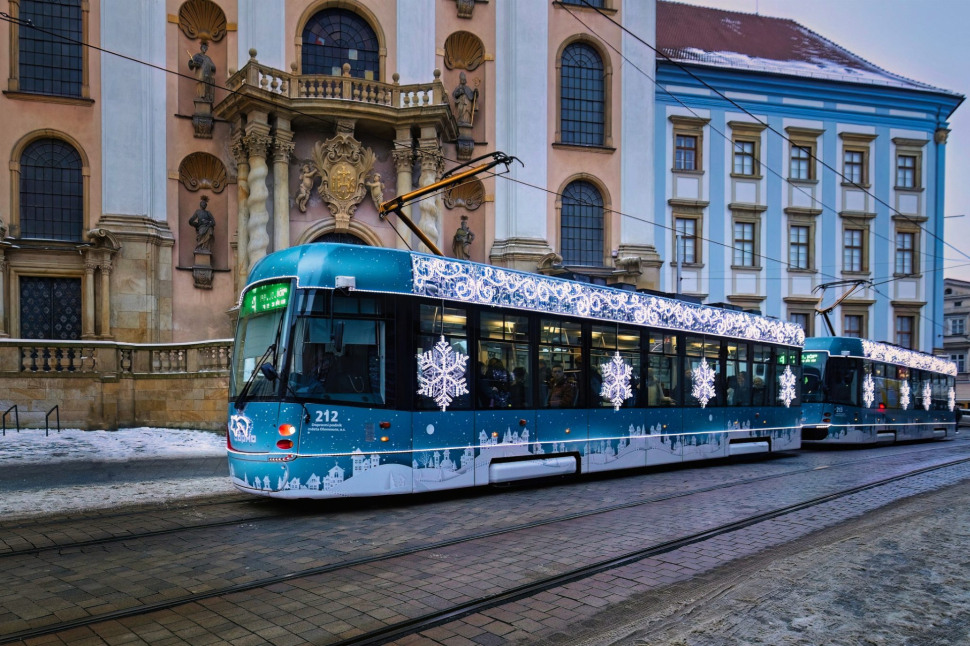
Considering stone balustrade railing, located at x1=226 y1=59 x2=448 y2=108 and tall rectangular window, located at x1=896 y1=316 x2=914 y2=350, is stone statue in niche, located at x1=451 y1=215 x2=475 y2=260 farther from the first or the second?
tall rectangular window, located at x1=896 y1=316 x2=914 y2=350

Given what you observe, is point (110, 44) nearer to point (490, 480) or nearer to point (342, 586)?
point (490, 480)

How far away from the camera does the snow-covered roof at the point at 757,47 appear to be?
112ft

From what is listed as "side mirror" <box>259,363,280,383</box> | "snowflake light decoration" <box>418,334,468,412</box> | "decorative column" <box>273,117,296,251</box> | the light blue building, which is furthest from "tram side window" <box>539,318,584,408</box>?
the light blue building

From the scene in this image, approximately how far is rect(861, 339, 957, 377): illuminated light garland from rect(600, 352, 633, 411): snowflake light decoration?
38.8 feet

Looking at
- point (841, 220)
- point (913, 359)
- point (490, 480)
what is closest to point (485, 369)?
point (490, 480)

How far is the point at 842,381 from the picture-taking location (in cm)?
2144

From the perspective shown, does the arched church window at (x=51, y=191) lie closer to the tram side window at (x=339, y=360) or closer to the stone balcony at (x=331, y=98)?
the stone balcony at (x=331, y=98)

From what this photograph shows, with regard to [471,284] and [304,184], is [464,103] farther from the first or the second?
[471,284]

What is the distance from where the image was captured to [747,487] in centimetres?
1219

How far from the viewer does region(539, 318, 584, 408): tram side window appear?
1186cm

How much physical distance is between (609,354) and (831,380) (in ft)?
36.9

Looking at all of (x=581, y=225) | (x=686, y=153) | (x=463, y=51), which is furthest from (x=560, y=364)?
(x=686, y=153)

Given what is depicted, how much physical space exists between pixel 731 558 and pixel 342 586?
11.8 ft

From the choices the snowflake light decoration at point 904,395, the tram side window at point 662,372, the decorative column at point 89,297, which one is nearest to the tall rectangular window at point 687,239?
the snowflake light decoration at point 904,395
